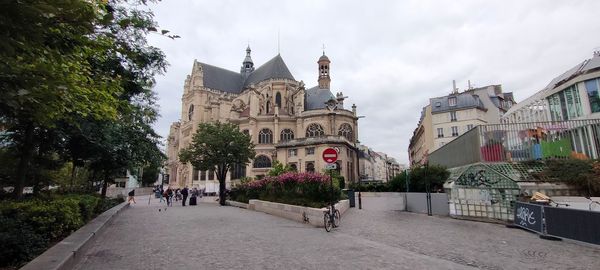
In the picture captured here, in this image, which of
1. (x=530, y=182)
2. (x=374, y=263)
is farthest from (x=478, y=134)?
(x=374, y=263)

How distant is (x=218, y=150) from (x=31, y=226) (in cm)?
2287

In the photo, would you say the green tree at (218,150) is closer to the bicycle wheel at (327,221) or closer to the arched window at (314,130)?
the bicycle wheel at (327,221)

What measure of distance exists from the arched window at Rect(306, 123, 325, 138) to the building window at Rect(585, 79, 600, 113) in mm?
32756

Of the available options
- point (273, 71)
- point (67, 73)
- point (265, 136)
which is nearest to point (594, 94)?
point (67, 73)

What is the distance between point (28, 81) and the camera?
12.4ft

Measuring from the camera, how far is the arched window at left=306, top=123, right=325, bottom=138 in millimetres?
50000

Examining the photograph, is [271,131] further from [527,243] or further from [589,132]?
[527,243]

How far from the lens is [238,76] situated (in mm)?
74062

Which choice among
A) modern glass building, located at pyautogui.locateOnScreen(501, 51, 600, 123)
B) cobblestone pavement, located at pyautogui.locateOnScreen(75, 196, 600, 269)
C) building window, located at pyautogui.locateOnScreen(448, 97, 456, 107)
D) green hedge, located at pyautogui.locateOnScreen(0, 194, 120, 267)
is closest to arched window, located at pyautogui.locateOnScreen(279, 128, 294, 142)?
building window, located at pyautogui.locateOnScreen(448, 97, 456, 107)

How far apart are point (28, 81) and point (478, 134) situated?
1683 centimetres

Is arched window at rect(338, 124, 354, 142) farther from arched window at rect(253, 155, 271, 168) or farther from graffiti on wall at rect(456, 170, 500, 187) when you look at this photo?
graffiti on wall at rect(456, 170, 500, 187)

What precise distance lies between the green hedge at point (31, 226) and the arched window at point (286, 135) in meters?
44.3

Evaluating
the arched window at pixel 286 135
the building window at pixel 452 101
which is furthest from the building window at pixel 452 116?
the arched window at pixel 286 135

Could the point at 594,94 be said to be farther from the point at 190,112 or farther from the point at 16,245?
the point at 190,112
